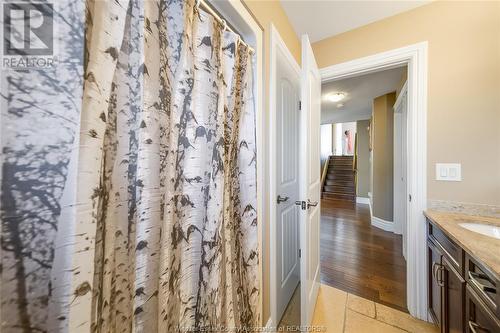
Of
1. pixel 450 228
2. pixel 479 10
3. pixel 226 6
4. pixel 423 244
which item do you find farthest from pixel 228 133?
pixel 479 10

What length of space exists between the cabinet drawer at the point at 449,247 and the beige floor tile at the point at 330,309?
85cm

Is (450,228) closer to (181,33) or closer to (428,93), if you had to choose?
(428,93)

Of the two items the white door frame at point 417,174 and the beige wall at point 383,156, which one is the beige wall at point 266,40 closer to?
the white door frame at point 417,174

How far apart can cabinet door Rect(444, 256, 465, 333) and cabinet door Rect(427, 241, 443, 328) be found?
0.27 feet

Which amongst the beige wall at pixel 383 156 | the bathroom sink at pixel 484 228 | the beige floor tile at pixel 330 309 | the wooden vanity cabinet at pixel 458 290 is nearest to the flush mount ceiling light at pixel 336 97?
the beige wall at pixel 383 156

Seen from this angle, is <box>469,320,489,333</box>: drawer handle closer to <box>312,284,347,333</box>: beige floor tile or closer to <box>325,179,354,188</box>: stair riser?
<box>312,284,347,333</box>: beige floor tile

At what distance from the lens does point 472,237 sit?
0.86 m

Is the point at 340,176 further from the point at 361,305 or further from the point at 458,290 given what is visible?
the point at 458,290

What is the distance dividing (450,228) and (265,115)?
1.19m

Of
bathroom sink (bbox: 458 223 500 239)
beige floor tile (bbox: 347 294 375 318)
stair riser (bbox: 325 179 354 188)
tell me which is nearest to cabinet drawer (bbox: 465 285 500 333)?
bathroom sink (bbox: 458 223 500 239)

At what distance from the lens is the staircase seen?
564cm

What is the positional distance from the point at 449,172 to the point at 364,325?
1.26 m

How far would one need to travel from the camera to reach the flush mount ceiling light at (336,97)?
324 centimetres

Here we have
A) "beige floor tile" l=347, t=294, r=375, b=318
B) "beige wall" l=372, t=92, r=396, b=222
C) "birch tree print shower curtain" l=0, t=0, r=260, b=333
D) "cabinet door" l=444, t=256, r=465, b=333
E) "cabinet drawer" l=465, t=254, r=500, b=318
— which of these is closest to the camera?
"birch tree print shower curtain" l=0, t=0, r=260, b=333
